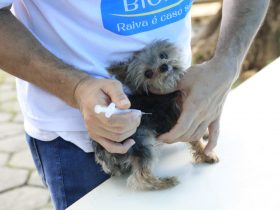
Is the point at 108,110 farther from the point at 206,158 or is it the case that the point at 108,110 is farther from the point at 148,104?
the point at 206,158

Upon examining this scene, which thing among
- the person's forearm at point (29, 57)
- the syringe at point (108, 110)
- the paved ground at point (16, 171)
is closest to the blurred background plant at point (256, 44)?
Answer: the paved ground at point (16, 171)

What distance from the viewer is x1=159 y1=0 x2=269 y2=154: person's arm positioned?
124 centimetres

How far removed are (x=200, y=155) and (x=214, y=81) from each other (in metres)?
0.22

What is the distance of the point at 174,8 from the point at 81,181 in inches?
21.7

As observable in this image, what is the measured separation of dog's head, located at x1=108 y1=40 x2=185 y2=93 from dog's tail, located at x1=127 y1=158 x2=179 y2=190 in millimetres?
191

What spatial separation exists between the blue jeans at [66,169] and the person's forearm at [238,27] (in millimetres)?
475

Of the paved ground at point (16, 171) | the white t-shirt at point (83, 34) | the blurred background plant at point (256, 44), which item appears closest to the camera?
the white t-shirt at point (83, 34)

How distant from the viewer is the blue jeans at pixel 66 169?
1377 millimetres

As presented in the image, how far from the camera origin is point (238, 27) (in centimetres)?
144

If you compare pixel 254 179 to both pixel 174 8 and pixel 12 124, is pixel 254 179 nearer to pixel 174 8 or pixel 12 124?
pixel 174 8

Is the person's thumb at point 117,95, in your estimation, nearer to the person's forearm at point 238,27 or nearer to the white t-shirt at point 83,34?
the white t-shirt at point 83,34

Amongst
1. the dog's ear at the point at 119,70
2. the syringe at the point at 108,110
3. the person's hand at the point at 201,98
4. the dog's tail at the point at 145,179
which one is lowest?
the dog's tail at the point at 145,179

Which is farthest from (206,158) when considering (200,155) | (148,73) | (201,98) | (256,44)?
(256,44)

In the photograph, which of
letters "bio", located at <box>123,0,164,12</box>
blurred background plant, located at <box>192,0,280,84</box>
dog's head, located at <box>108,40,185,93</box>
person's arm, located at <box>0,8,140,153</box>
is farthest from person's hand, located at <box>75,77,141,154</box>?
blurred background plant, located at <box>192,0,280,84</box>
